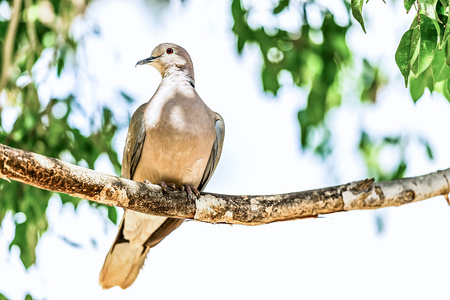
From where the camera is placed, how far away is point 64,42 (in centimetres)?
454

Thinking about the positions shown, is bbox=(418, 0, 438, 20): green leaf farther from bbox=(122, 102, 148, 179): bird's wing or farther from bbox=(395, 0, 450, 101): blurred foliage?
bbox=(122, 102, 148, 179): bird's wing

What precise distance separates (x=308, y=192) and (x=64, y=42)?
2601 millimetres

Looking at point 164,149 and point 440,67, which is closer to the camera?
point 440,67

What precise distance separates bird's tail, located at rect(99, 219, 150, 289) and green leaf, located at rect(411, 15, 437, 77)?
230 centimetres

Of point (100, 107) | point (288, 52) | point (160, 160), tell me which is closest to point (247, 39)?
point (288, 52)

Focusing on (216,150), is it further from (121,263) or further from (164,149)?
(121,263)

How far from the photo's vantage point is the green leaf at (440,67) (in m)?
2.24

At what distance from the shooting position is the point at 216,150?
3.47 meters

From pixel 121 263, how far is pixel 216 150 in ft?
3.13

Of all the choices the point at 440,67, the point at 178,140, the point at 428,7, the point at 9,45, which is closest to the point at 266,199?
the point at 178,140

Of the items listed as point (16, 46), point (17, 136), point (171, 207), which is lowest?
point (171, 207)

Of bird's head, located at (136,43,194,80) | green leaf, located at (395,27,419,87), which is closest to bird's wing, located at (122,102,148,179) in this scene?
bird's head, located at (136,43,194,80)

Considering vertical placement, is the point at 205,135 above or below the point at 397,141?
below

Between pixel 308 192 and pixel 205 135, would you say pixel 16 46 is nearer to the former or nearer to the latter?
pixel 205 135
